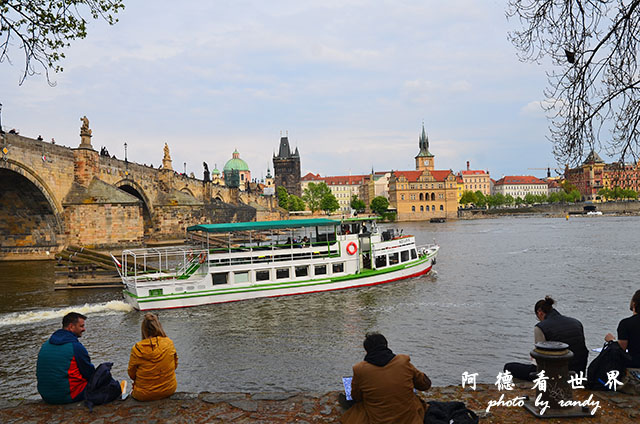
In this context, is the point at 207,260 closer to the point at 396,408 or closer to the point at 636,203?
the point at 396,408

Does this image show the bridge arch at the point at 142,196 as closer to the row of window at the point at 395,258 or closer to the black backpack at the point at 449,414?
the row of window at the point at 395,258

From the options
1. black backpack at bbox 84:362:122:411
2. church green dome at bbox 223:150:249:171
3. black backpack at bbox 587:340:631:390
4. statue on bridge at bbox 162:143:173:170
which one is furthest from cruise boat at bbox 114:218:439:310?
church green dome at bbox 223:150:249:171

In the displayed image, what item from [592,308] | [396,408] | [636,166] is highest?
[636,166]

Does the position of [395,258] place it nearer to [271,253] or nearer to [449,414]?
[271,253]

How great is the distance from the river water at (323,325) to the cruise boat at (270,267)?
0.70 metres

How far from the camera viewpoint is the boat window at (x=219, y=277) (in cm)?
2189

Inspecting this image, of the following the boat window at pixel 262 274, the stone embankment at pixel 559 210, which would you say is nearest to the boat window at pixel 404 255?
the boat window at pixel 262 274

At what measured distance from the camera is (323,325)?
17.3 m

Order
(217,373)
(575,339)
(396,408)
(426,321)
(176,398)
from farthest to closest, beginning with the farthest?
(426,321) → (217,373) → (176,398) → (575,339) → (396,408)

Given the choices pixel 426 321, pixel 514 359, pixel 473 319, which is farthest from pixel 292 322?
pixel 514 359

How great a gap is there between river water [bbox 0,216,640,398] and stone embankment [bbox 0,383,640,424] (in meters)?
3.95

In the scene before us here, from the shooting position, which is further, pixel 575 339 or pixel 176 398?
pixel 176 398

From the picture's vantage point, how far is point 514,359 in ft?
43.0

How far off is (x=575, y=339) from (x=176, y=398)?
5.90 metres
